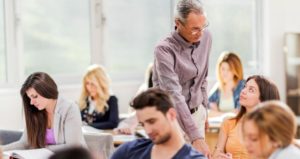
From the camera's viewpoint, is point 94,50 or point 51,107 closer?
point 51,107

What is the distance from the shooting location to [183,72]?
3338mm

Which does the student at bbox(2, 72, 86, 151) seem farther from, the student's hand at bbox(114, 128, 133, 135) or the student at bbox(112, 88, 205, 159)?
the student at bbox(112, 88, 205, 159)

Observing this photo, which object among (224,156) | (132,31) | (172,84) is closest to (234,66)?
(132,31)

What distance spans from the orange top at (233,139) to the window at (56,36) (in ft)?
9.34

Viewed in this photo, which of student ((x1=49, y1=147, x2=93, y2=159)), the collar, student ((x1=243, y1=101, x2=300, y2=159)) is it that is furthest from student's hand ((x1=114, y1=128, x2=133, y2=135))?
student ((x1=49, y1=147, x2=93, y2=159))

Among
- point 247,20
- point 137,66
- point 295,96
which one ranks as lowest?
point 295,96

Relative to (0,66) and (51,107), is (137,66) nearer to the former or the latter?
(0,66)

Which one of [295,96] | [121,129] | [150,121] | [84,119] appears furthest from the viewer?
[295,96]

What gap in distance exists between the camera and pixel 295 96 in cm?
727

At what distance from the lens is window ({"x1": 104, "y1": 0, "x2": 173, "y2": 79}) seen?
21.2 feet

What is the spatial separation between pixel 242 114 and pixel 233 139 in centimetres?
16

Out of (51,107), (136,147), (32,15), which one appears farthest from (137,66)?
(136,147)

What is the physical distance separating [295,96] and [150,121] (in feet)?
16.8

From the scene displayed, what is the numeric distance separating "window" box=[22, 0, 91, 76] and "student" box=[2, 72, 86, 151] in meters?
2.01
